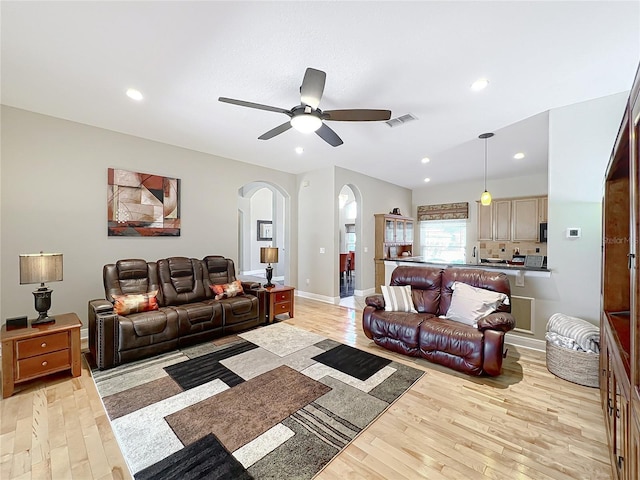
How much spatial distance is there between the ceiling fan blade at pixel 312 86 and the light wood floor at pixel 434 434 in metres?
2.66

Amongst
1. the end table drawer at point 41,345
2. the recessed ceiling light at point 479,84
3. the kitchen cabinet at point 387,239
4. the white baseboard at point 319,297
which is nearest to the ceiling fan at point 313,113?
the recessed ceiling light at point 479,84

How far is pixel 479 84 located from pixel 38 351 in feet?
16.2

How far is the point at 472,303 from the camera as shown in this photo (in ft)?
9.97

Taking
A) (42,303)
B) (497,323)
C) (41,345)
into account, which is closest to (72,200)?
(42,303)

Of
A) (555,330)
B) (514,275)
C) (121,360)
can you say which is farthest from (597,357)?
(121,360)

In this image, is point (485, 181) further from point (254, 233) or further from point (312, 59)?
point (254, 233)

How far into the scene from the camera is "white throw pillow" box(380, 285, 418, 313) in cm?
341

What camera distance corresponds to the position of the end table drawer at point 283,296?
14.9 ft

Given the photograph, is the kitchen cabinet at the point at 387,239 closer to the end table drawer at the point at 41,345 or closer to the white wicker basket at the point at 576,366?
the white wicker basket at the point at 576,366

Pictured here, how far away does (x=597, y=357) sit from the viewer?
256 centimetres

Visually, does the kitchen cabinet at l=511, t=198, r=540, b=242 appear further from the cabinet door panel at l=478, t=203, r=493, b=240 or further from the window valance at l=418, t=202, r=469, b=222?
the window valance at l=418, t=202, r=469, b=222

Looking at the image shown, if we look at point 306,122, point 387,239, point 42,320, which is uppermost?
point 306,122

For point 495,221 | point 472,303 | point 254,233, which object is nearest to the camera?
point 472,303

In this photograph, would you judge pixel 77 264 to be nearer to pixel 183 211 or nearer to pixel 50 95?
pixel 183 211
